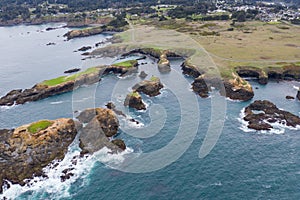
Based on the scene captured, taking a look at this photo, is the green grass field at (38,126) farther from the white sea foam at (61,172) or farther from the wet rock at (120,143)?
the wet rock at (120,143)

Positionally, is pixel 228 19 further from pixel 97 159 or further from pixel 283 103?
pixel 97 159

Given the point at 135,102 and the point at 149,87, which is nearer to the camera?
the point at 135,102

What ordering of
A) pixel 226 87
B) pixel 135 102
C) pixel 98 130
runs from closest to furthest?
pixel 98 130 < pixel 135 102 < pixel 226 87

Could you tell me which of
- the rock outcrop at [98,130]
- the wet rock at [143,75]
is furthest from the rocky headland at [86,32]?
the rock outcrop at [98,130]

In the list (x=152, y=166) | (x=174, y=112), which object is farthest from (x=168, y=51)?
(x=152, y=166)

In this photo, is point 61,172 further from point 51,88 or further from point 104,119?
point 51,88

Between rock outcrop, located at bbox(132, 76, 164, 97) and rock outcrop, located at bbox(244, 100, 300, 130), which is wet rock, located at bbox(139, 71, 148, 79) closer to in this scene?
rock outcrop, located at bbox(132, 76, 164, 97)

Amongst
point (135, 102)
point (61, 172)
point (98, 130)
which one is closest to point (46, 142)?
point (61, 172)
